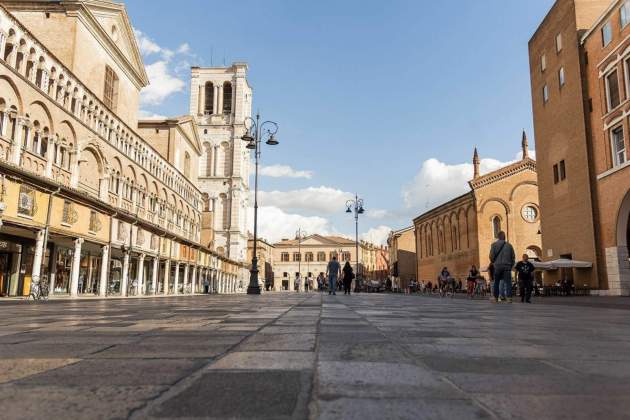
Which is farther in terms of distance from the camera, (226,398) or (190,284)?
(190,284)

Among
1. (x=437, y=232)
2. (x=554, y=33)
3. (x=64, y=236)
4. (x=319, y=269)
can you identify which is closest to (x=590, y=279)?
(x=554, y=33)

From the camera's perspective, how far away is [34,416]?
1579 millimetres

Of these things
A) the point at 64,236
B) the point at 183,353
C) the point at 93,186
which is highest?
the point at 93,186

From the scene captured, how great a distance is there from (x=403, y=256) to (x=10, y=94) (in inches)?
2801

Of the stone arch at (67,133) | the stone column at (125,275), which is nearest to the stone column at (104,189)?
the stone column at (125,275)

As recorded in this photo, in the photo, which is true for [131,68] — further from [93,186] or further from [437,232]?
[437,232]

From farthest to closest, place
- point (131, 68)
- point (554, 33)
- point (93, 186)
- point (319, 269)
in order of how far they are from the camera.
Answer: point (319, 269) → point (131, 68) → point (554, 33) → point (93, 186)

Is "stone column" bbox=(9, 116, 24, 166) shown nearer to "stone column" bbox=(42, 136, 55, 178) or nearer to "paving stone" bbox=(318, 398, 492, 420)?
"stone column" bbox=(42, 136, 55, 178)

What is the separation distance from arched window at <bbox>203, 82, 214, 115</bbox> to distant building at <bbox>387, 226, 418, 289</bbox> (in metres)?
36.6

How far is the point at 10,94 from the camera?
19141mm

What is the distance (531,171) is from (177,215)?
34.3 metres

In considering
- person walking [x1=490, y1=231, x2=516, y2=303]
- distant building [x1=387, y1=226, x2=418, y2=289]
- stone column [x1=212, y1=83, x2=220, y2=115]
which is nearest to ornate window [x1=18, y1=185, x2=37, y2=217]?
person walking [x1=490, y1=231, x2=516, y2=303]

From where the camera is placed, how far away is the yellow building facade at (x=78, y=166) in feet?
62.0

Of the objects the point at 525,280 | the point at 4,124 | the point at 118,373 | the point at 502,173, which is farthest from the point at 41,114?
the point at 502,173
